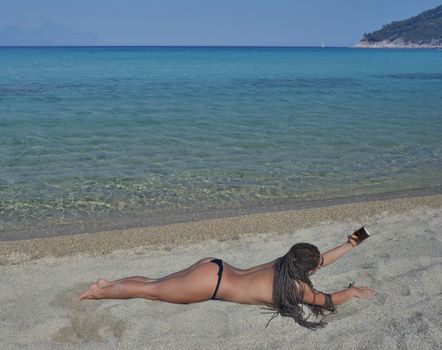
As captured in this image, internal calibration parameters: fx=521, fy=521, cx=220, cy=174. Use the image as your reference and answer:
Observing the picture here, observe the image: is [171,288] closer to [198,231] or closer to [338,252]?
[338,252]

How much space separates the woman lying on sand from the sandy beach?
0.10m

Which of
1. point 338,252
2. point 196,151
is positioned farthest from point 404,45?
point 338,252

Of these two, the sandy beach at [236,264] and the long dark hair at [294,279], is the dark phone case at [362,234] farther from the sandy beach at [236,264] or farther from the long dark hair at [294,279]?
the long dark hair at [294,279]

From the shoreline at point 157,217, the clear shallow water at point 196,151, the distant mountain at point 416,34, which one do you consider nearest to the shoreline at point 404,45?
the distant mountain at point 416,34

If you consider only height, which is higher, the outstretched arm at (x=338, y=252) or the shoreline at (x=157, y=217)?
the outstretched arm at (x=338, y=252)

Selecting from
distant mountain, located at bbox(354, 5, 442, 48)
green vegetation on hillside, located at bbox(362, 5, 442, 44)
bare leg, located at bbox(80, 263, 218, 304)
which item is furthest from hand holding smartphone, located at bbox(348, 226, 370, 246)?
green vegetation on hillside, located at bbox(362, 5, 442, 44)

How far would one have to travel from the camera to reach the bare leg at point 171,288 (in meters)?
4.95

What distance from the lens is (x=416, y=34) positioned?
599ft

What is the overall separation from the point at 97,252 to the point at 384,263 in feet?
11.3

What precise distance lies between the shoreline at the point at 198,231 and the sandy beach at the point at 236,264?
15mm

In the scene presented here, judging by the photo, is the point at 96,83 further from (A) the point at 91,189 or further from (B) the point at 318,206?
(B) the point at 318,206

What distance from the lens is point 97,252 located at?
21.2 feet

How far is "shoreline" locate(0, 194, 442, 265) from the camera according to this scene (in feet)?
21.4

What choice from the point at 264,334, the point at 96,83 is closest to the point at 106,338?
the point at 264,334
